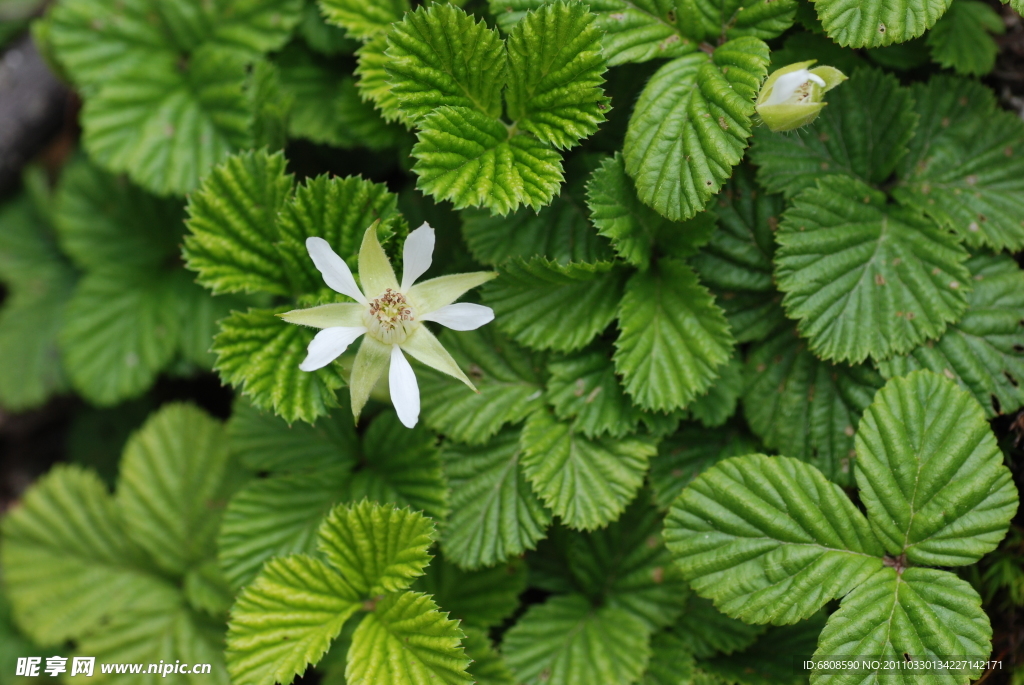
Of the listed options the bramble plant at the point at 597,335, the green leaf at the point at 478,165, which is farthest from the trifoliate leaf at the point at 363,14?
the green leaf at the point at 478,165

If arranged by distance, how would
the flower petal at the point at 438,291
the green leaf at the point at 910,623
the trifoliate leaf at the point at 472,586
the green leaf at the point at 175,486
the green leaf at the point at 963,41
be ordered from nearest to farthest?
the green leaf at the point at 910,623 < the flower petal at the point at 438,291 < the green leaf at the point at 963,41 < the trifoliate leaf at the point at 472,586 < the green leaf at the point at 175,486

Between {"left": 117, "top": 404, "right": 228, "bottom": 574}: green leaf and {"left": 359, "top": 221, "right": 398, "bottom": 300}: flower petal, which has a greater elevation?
{"left": 359, "top": 221, "right": 398, "bottom": 300}: flower petal

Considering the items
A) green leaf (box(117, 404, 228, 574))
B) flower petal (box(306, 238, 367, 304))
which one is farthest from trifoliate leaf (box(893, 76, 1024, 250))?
green leaf (box(117, 404, 228, 574))

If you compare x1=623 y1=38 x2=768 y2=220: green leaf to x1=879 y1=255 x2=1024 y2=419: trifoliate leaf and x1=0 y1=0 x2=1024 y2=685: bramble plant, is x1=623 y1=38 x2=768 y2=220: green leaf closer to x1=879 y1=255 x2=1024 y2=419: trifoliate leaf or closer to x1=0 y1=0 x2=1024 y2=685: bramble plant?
x1=0 y1=0 x2=1024 y2=685: bramble plant

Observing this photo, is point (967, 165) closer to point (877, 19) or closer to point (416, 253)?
point (877, 19)

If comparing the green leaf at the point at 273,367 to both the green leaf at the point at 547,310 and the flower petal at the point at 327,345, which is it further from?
the green leaf at the point at 547,310

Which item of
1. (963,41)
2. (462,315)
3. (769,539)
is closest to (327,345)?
(462,315)
